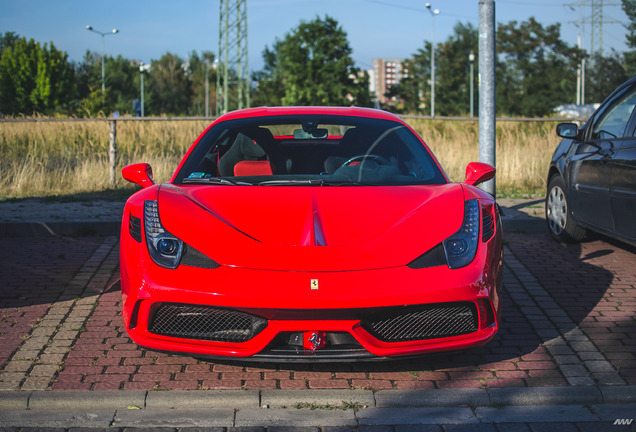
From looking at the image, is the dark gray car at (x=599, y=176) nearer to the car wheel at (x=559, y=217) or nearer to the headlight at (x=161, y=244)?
the car wheel at (x=559, y=217)

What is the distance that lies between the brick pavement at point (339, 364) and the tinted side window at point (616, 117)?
1.22 m

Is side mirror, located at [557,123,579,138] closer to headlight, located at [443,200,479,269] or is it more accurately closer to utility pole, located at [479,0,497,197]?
utility pole, located at [479,0,497,197]

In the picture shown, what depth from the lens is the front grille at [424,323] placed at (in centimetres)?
346

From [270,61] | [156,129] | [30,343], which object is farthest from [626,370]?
[270,61]

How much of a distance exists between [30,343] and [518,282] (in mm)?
3684

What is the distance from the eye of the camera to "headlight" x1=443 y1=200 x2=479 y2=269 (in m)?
3.59

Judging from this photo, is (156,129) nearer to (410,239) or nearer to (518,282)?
(518,282)

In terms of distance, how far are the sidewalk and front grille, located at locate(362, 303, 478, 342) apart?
29 centimetres

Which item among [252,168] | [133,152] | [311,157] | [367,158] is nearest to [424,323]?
[367,158]

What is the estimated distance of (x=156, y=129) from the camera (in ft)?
56.1

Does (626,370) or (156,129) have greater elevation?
(156,129)

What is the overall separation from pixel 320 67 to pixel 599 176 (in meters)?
63.7

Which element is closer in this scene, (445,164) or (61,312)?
(61,312)

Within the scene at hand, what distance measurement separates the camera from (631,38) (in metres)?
47.9
